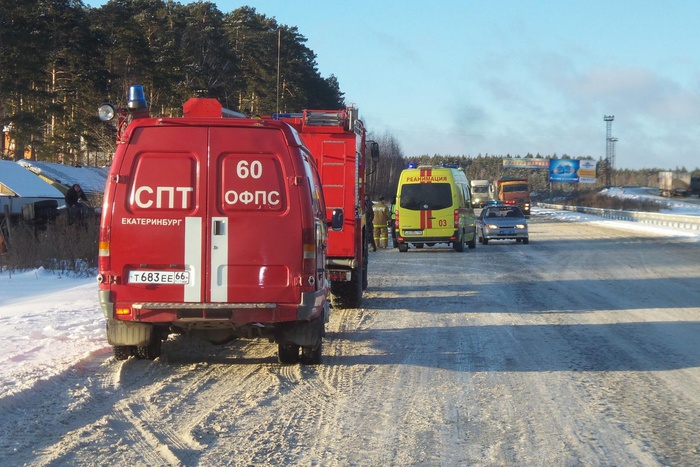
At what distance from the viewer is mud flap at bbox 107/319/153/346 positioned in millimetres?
8336

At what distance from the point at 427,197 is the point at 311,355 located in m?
19.0

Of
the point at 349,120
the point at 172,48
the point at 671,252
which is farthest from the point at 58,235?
the point at 172,48

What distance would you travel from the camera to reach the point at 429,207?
2717 centimetres

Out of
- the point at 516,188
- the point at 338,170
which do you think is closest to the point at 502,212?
the point at 338,170

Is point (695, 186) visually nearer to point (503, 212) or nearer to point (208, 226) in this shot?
point (503, 212)

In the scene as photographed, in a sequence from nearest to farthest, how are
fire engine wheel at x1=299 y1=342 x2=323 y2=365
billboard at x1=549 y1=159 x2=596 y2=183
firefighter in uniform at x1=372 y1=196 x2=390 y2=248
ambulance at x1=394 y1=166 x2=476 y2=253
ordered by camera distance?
fire engine wheel at x1=299 y1=342 x2=323 y2=365 < ambulance at x1=394 y1=166 x2=476 y2=253 < firefighter in uniform at x1=372 y1=196 x2=390 y2=248 < billboard at x1=549 y1=159 x2=596 y2=183

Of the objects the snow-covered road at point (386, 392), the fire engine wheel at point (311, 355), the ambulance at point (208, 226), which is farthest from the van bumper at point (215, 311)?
the fire engine wheel at point (311, 355)

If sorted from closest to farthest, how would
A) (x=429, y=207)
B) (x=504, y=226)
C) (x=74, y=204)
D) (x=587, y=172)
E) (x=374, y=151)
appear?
(x=374, y=151) → (x=74, y=204) → (x=429, y=207) → (x=504, y=226) → (x=587, y=172)

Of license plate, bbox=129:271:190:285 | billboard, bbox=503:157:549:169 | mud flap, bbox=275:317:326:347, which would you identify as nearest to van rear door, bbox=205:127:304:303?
license plate, bbox=129:271:190:285

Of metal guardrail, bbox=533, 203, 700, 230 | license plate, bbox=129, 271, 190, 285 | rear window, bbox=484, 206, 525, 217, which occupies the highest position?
license plate, bbox=129, 271, 190, 285

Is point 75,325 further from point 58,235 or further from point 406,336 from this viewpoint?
point 58,235

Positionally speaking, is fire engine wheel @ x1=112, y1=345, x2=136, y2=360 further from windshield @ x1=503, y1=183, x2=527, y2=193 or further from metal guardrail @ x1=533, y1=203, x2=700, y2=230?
windshield @ x1=503, y1=183, x2=527, y2=193

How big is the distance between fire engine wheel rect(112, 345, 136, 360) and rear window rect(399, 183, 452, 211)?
19.1m

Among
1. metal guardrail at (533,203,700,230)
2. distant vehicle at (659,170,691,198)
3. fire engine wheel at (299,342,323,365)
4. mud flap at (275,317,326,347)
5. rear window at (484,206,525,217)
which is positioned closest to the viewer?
mud flap at (275,317,326,347)
